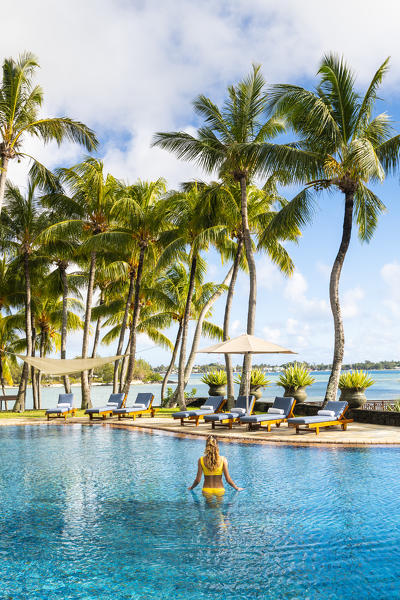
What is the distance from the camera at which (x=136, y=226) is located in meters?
22.2

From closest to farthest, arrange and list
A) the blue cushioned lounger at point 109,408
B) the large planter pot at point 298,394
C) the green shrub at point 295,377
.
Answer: the blue cushioned lounger at point 109,408
the green shrub at point 295,377
the large planter pot at point 298,394

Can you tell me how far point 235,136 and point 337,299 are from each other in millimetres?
7381

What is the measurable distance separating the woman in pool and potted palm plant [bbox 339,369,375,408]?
918 centimetres

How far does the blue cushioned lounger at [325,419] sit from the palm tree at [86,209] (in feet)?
39.6

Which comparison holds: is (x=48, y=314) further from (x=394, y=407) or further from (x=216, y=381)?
(x=394, y=407)

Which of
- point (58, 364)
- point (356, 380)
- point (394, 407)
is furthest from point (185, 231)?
point (394, 407)

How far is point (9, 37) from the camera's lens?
1653cm

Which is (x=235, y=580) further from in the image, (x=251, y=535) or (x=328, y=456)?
(x=328, y=456)

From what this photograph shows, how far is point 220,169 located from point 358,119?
5.30 metres

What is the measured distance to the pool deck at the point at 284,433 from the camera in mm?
11586

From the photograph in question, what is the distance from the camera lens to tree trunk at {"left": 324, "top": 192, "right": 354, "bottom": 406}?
15.0m

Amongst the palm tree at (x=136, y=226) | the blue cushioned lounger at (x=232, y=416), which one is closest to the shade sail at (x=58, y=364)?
the palm tree at (x=136, y=226)

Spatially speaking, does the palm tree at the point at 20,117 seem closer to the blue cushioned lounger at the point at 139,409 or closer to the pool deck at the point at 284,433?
the blue cushioned lounger at the point at 139,409

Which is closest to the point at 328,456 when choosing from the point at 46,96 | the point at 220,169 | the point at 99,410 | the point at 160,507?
the point at 160,507
